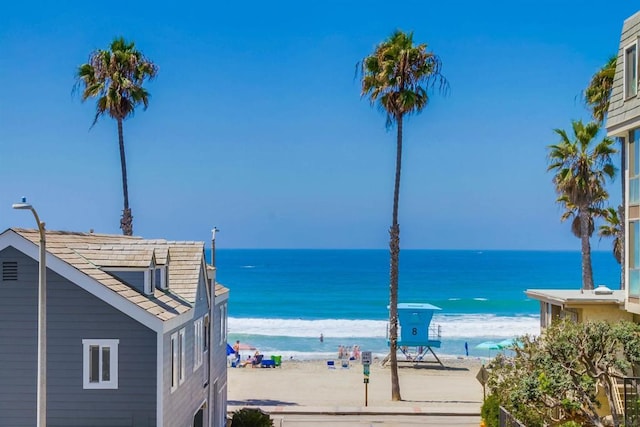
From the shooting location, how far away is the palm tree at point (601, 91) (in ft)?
112

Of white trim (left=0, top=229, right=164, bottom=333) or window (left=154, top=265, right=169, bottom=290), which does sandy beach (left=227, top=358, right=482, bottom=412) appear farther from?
white trim (left=0, top=229, right=164, bottom=333)

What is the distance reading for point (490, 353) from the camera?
68.4 meters

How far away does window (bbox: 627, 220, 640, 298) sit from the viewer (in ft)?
71.2

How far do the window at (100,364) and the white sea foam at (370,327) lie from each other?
6582 centimetres

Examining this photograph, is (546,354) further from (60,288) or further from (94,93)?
(94,93)

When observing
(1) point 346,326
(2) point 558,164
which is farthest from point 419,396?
(1) point 346,326

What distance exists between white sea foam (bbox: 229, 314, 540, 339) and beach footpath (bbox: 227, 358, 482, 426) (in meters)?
29.3

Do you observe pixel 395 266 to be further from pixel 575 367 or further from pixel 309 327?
pixel 309 327

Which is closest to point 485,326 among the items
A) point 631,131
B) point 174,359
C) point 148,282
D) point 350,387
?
point 350,387

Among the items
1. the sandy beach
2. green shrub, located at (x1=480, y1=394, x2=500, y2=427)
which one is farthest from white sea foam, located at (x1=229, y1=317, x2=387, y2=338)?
green shrub, located at (x1=480, y1=394, x2=500, y2=427)

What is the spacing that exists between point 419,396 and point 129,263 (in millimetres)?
23355

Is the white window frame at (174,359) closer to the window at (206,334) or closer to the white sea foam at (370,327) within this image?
the window at (206,334)

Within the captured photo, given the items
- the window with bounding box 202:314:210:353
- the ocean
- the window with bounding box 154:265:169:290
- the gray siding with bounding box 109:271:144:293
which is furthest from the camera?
the ocean

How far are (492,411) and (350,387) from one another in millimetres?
16892
